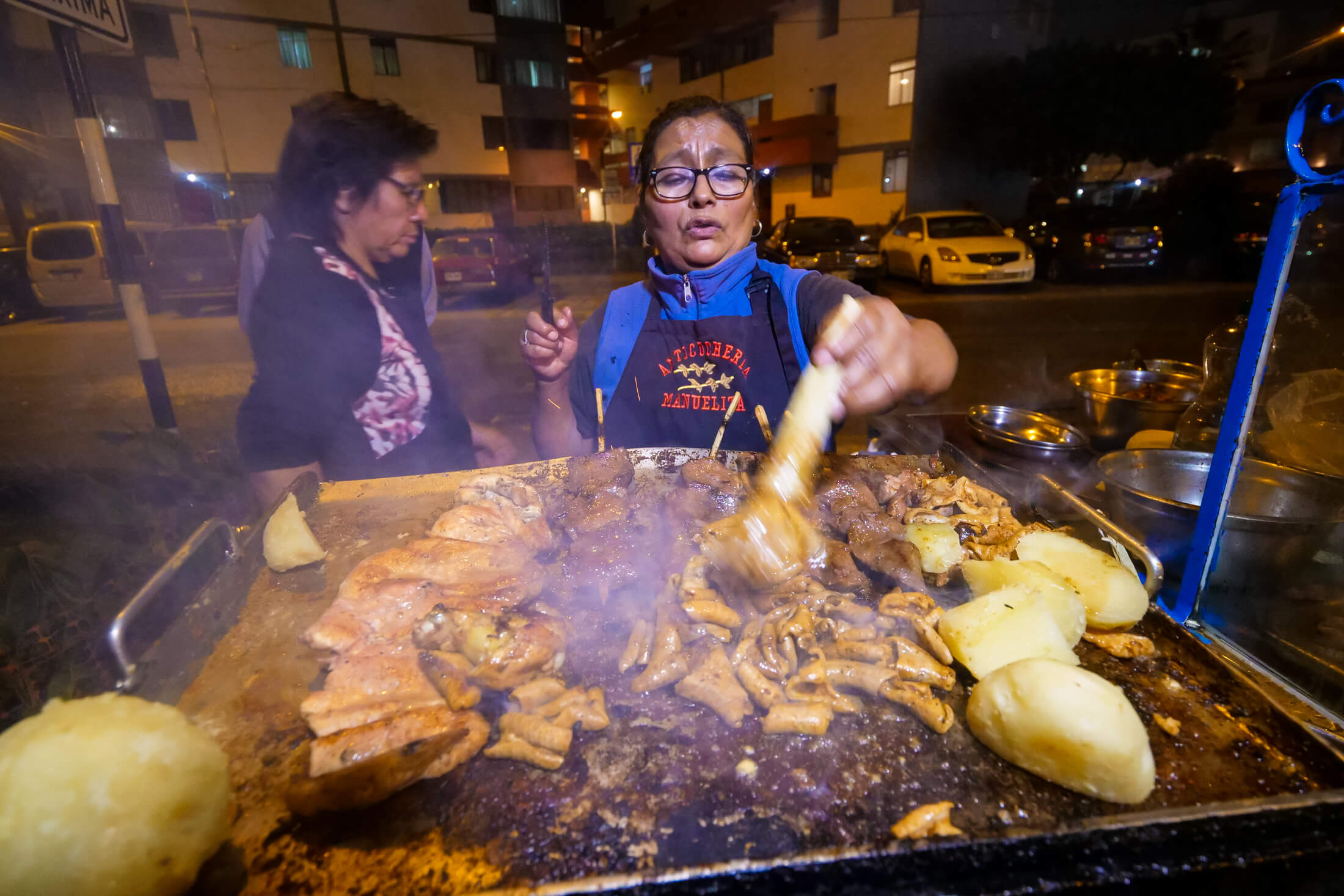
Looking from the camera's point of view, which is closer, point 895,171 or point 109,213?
point 109,213

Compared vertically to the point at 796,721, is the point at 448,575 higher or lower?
higher

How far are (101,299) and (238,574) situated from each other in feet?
63.8

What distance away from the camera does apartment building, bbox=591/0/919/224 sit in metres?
25.1

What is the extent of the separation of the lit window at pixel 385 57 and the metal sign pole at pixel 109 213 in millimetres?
21931

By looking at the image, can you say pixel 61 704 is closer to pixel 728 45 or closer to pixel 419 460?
pixel 419 460

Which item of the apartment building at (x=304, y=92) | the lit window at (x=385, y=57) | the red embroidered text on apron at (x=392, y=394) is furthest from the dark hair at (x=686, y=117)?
the lit window at (x=385, y=57)

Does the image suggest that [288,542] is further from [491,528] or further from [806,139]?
[806,139]

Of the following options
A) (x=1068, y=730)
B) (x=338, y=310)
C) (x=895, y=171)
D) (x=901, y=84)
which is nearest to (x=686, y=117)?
(x=338, y=310)

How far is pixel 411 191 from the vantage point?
3.51 meters

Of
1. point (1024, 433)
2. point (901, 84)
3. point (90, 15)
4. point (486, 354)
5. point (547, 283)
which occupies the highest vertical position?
point (901, 84)

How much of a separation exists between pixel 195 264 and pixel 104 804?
20047 mm

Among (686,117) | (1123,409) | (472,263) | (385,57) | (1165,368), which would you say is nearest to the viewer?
(686,117)

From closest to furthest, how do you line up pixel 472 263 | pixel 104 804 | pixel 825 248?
1. pixel 104 804
2. pixel 472 263
3. pixel 825 248

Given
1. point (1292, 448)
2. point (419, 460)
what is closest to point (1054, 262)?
point (1292, 448)
